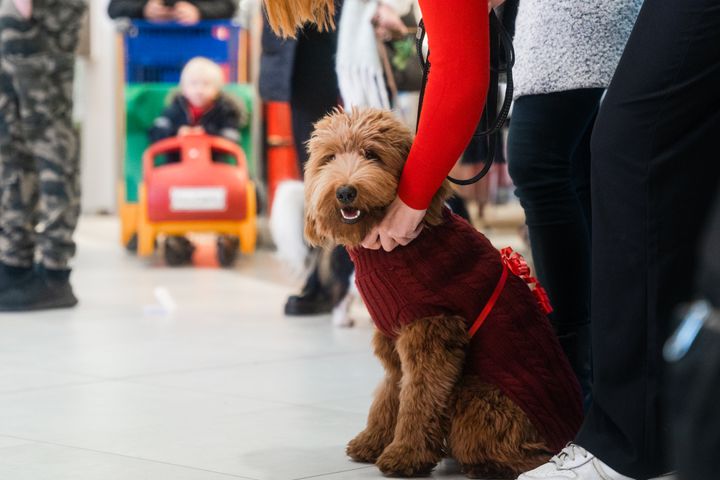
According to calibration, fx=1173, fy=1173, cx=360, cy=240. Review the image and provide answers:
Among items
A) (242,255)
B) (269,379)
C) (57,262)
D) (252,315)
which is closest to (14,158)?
(57,262)

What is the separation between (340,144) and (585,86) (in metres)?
0.52

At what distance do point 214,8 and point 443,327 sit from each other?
525 cm

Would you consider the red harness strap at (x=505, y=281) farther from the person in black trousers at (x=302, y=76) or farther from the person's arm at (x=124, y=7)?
the person's arm at (x=124, y=7)

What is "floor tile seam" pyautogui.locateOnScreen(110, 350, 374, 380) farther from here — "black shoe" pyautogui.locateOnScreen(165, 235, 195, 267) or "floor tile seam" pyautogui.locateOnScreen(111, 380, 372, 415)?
"black shoe" pyautogui.locateOnScreen(165, 235, 195, 267)

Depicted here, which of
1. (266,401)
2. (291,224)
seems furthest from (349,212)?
(291,224)

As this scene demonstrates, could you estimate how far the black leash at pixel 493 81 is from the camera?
2125 millimetres

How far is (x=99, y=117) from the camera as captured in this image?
1008cm

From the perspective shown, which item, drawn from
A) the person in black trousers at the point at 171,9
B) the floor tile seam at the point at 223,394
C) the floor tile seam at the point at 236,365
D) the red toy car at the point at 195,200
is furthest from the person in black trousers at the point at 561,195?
the person in black trousers at the point at 171,9

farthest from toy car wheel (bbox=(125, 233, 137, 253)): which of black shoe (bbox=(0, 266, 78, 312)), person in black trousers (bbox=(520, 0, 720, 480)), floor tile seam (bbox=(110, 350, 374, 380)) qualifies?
person in black trousers (bbox=(520, 0, 720, 480))

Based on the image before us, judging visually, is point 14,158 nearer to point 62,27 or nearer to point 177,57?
point 62,27

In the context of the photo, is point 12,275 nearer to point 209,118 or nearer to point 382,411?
point 209,118

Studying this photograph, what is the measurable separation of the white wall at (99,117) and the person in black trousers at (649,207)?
8.43m

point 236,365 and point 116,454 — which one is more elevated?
point 116,454

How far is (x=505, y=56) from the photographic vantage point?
90.0 inches
